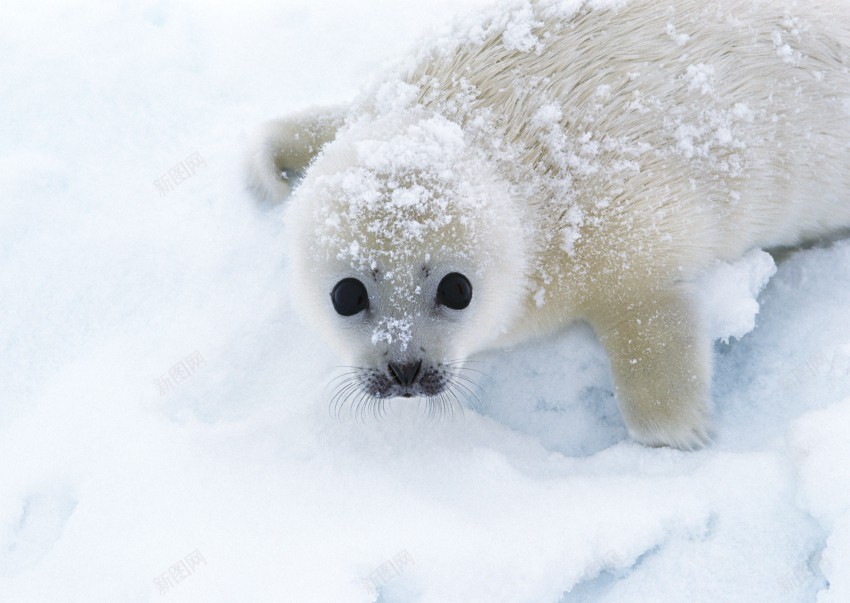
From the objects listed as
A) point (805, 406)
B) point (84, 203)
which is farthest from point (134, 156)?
point (805, 406)

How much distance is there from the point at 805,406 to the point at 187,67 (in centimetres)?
351

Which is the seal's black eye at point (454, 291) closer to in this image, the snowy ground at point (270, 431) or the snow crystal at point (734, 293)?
the snowy ground at point (270, 431)

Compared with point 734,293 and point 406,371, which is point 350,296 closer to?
point 406,371

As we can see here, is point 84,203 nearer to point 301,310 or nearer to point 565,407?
point 301,310

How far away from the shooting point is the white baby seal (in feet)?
7.16

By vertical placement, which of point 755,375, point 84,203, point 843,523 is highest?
point 84,203

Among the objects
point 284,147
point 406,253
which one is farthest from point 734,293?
point 284,147

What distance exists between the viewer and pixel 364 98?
9.29 feet

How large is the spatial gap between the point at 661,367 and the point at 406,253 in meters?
1.01

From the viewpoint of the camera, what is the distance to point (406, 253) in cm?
211

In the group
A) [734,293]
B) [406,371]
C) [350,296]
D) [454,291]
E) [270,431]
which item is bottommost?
[734,293]

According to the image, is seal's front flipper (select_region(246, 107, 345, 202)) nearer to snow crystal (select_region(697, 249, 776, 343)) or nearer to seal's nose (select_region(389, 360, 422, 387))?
seal's nose (select_region(389, 360, 422, 387))

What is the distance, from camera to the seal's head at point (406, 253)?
2.13 metres

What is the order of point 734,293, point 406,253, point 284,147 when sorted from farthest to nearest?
1. point 284,147
2. point 734,293
3. point 406,253
